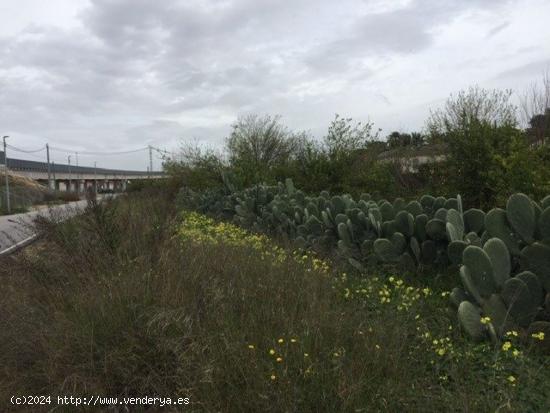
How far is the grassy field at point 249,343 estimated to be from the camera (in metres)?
3.30

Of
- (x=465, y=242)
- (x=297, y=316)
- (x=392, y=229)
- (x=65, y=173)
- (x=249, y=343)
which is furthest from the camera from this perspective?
(x=65, y=173)

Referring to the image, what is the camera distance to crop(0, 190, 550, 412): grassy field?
3305 millimetres

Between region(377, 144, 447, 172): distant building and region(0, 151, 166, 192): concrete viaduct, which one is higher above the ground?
region(0, 151, 166, 192): concrete viaduct

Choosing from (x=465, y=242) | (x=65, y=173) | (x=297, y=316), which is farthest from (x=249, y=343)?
(x=65, y=173)

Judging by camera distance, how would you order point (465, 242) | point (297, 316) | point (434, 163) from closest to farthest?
point (297, 316), point (465, 242), point (434, 163)

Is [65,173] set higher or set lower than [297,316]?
higher

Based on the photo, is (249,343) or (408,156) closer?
(249,343)

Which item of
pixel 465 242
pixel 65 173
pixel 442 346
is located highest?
pixel 65 173

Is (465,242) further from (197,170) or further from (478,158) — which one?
(197,170)

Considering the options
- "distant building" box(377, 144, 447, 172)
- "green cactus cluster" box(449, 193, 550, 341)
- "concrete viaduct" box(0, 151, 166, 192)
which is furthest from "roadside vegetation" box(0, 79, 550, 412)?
"concrete viaduct" box(0, 151, 166, 192)

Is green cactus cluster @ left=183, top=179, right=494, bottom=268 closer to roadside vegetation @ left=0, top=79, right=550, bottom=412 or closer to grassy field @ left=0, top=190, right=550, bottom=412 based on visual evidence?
roadside vegetation @ left=0, top=79, right=550, bottom=412

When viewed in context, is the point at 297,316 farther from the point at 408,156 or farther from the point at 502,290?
the point at 408,156

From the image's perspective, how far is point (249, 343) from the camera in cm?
387

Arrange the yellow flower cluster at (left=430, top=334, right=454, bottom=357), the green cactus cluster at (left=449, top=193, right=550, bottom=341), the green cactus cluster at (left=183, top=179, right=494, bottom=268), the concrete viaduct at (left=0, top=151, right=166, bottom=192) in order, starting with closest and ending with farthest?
the yellow flower cluster at (left=430, top=334, right=454, bottom=357)
the green cactus cluster at (left=449, top=193, right=550, bottom=341)
the green cactus cluster at (left=183, top=179, right=494, bottom=268)
the concrete viaduct at (left=0, top=151, right=166, bottom=192)
